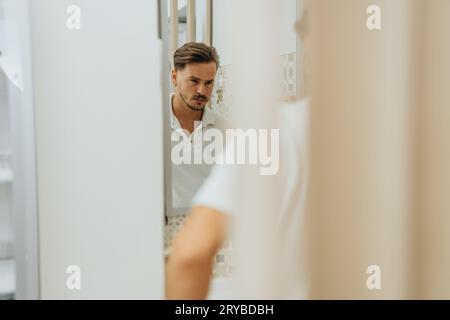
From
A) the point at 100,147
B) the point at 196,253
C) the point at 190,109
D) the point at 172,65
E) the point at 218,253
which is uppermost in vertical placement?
the point at 172,65

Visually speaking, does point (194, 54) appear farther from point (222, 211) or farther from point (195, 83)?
point (222, 211)

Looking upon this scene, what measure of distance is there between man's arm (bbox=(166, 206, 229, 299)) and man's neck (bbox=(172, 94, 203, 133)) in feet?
2.89

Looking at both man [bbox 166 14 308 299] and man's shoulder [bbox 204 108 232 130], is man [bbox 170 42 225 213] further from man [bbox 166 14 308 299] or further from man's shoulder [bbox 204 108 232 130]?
man [bbox 166 14 308 299]

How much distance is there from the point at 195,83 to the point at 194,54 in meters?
0.08

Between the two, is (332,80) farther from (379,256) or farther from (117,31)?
(117,31)

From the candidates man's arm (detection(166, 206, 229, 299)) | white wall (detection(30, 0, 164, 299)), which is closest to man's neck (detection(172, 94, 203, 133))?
white wall (detection(30, 0, 164, 299))

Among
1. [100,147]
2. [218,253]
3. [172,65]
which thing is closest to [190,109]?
[172,65]

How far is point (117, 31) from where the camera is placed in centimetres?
117

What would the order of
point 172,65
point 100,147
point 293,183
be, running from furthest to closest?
point 172,65, point 100,147, point 293,183

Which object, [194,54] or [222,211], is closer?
[222,211]

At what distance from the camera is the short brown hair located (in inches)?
52.3

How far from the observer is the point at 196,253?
0.48m

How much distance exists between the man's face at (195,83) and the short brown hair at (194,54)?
12mm

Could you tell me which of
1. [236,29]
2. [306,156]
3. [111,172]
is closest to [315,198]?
[306,156]
